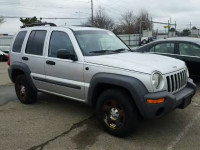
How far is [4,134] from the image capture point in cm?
457

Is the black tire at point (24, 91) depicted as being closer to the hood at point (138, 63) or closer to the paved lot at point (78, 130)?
the paved lot at point (78, 130)

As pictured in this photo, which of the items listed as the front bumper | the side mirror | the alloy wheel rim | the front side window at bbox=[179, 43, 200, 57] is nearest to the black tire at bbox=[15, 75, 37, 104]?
the side mirror

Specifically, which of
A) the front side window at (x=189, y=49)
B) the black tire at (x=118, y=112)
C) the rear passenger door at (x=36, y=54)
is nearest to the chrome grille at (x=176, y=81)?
the black tire at (x=118, y=112)

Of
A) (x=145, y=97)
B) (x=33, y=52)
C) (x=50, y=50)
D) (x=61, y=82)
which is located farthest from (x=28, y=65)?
(x=145, y=97)

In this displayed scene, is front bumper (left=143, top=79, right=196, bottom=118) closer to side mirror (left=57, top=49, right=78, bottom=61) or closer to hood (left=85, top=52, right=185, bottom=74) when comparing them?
hood (left=85, top=52, right=185, bottom=74)

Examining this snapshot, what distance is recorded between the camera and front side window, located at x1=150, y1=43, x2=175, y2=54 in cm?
787

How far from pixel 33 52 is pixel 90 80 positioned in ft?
6.25

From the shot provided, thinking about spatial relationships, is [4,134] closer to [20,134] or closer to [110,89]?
[20,134]

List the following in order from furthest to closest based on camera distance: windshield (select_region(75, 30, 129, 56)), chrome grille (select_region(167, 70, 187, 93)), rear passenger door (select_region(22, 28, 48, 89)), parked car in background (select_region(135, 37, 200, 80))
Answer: parked car in background (select_region(135, 37, 200, 80)), rear passenger door (select_region(22, 28, 48, 89)), windshield (select_region(75, 30, 129, 56)), chrome grille (select_region(167, 70, 187, 93))

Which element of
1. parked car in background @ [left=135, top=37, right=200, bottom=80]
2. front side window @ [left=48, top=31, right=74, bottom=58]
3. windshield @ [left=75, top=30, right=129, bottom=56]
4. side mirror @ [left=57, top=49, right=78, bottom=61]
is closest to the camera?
side mirror @ [left=57, top=49, right=78, bottom=61]

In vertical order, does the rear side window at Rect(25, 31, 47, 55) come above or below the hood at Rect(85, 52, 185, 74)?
above

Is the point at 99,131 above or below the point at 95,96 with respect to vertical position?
below

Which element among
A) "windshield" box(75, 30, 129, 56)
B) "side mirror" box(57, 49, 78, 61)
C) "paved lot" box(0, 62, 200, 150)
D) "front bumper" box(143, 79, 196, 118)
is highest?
"windshield" box(75, 30, 129, 56)

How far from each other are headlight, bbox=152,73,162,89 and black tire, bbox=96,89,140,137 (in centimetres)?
45
